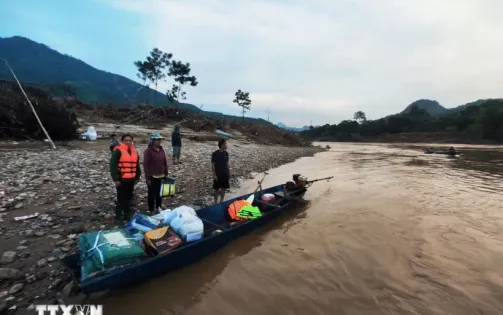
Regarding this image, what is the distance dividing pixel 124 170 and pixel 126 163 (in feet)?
0.56

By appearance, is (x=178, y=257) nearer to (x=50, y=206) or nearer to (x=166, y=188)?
(x=166, y=188)

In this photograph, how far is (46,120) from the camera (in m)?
17.9

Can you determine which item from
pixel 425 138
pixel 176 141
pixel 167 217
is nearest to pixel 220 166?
pixel 167 217

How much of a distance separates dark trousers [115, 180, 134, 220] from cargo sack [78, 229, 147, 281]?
6.46ft

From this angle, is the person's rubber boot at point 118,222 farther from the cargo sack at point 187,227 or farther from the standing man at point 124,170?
the cargo sack at point 187,227

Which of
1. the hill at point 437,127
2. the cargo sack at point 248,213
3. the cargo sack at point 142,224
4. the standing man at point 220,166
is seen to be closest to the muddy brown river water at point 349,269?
the cargo sack at point 248,213

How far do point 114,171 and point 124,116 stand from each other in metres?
30.4

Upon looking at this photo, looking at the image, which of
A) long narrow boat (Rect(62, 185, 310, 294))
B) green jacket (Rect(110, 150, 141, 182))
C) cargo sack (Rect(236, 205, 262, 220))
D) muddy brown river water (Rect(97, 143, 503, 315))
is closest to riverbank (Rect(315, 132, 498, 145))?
muddy brown river water (Rect(97, 143, 503, 315))

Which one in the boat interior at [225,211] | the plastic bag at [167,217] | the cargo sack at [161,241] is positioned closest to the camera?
the cargo sack at [161,241]

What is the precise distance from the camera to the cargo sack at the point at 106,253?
4.50 m

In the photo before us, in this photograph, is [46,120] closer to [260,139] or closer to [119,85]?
[260,139]

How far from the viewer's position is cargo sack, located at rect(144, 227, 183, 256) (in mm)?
5355

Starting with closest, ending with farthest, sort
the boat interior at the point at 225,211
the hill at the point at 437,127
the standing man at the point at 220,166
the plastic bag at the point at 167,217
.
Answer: the plastic bag at the point at 167,217 → the boat interior at the point at 225,211 → the standing man at the point at 220,166 → the hill at the point at 437,127

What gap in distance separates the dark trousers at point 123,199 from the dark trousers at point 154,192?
0.70 m
